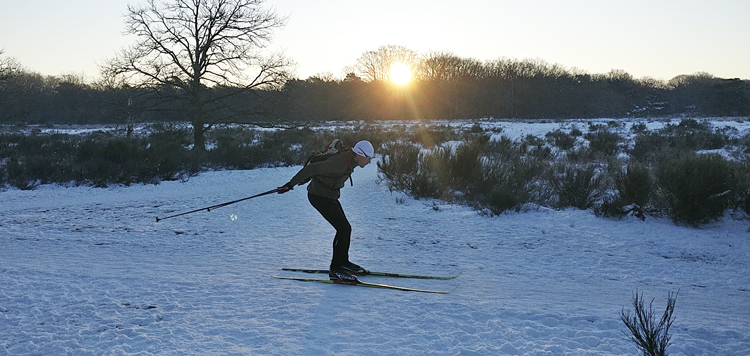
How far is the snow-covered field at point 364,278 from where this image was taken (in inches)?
151

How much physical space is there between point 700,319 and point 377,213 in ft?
19.8

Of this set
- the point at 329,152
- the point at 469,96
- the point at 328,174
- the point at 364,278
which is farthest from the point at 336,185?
the point at 469,96

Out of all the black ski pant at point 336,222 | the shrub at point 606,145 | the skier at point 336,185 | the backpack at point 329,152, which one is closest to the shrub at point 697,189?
the skier at point 336,185

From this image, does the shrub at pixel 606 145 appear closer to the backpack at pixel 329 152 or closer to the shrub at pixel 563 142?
the shrub at pixel 563 142

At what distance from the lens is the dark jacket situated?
17.3 feet

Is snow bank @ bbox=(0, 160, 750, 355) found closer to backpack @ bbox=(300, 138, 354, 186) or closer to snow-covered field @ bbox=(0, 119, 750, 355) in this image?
snow-covered field @ bbox=(0, 119, 750, 355)

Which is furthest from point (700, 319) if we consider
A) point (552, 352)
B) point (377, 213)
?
point (377, 213)

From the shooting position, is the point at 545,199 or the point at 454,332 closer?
the point at 454,332

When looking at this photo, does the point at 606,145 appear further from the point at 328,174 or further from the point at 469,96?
the point at 469,96

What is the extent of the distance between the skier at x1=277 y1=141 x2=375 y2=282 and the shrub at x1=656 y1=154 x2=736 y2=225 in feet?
19.5

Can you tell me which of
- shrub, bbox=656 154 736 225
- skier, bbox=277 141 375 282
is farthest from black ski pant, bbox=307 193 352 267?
shrub, bbox=656 154 736 225

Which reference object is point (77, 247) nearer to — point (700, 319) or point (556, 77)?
point (700, 319)

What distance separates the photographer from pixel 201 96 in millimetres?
21859

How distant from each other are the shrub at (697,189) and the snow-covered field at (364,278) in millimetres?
285
